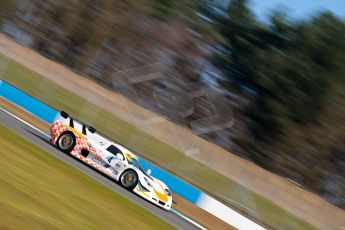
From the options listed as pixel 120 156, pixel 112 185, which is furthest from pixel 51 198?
pixel 120 156

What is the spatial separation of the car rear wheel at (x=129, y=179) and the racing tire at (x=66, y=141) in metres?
1.46

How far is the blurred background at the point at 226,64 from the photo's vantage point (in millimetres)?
32844

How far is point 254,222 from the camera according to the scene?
15758 mm

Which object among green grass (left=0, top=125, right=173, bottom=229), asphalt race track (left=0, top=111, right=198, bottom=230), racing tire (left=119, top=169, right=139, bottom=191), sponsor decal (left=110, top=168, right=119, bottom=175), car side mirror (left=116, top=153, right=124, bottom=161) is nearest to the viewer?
green grass (left=0, top=125, right=173, bottom=229)

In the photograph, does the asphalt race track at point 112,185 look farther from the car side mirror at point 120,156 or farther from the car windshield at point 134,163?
the car windshield at point 134,163

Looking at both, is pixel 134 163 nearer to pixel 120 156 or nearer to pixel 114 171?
pixel 120 156

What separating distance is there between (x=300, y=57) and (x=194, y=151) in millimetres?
16717

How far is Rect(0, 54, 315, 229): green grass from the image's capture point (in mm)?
17500

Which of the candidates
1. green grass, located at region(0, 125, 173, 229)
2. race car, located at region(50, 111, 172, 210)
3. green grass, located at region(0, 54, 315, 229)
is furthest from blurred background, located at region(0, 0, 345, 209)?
green grass, located at region(0, 125, 173, 229)

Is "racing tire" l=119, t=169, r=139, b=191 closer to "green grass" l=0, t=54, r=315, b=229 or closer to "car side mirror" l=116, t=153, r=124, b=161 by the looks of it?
"car side mirror" l=116, t=153, r=124, b=161

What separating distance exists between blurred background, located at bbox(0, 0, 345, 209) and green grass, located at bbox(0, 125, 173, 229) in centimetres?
1736

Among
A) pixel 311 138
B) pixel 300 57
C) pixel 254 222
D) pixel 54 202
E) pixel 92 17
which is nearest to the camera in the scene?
pixel 54 202

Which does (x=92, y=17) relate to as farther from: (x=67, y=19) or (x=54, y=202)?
(x=54, y=202)

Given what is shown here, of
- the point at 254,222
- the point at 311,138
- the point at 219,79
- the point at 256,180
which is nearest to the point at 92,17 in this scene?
the point at 219,79
